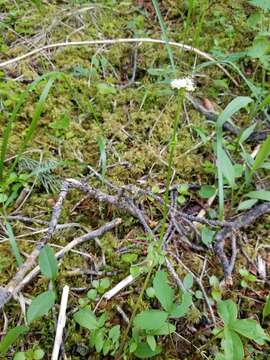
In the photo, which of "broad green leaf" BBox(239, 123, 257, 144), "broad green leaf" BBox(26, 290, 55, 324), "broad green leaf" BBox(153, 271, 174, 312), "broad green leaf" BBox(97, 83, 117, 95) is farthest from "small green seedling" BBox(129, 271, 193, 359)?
"broad green leaf" BBox(97, 83, 117, 95)

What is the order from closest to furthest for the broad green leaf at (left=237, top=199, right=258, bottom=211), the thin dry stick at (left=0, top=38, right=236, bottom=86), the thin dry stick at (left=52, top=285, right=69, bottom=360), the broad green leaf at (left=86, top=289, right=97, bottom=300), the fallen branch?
the thin dry stick at (left=52, top=285, right=69, bottom=360) → the broad green leaf at (left=86, top=289, right=97, bottom=300) → the fallen branch → the broad green leaf at (left=237, top=199, right=258, bottom=211) → the thin dry stick at (left=0, top=38, right=236, bottom=86)

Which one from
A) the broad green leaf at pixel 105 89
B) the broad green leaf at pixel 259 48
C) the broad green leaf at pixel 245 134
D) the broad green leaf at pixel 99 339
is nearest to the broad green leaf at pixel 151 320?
the broad green leaf at pixel 99 339

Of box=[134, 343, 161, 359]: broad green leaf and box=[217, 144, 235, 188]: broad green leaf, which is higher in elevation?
box=[217, 144, 235, 188]: broad green leaf

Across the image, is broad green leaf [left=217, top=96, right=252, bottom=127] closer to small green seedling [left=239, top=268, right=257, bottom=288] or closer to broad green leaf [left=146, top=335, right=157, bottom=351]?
small green seedling [left=239, top=268, right=257, bottom=288]

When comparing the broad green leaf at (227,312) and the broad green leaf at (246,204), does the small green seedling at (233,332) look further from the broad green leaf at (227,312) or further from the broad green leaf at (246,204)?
the broad green leaf at (246,204)

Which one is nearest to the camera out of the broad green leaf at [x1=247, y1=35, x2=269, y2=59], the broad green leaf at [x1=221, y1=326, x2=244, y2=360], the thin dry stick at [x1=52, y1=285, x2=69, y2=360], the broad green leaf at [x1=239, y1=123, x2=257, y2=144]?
the broad green leaf at [x1=221, y1=326, x2=244, y2=360]

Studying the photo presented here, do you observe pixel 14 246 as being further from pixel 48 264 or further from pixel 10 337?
pixel 10 337

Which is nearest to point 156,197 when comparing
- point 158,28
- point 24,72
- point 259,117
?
point 259,117
